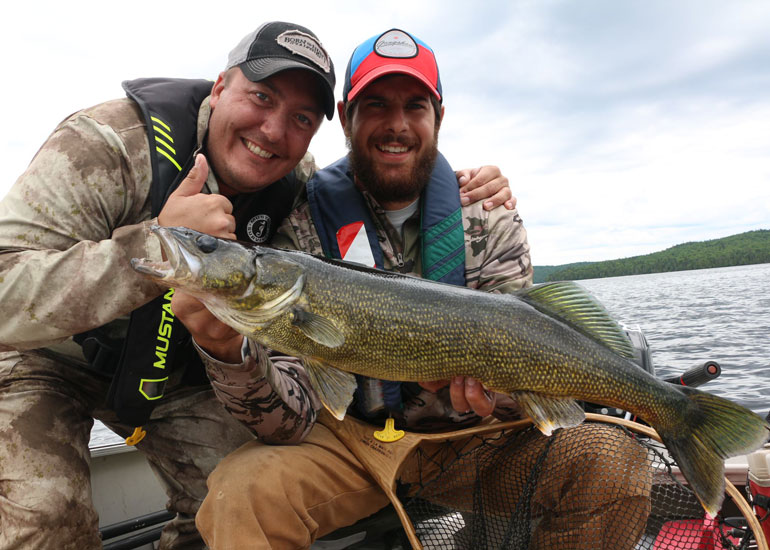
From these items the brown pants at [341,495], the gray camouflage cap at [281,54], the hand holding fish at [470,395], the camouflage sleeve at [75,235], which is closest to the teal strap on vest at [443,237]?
the hand holding fish at [470,395]

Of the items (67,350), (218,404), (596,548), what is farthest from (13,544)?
(596,548)

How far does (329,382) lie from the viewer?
9.99 ft

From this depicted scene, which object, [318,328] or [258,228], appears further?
[258,228]

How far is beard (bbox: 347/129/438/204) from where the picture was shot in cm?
429

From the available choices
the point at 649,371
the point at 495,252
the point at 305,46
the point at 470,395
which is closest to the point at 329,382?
the point at 470,395

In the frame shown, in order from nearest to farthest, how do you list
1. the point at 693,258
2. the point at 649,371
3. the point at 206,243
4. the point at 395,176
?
the point at 206,243, the point at 395,176, the point at 649,371, the point at 693,258

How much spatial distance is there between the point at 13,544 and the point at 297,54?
3634 mm

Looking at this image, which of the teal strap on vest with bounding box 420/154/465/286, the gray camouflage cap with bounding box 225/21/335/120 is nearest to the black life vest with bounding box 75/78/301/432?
the gray camouflage cap with bounding box 225/21/335/120

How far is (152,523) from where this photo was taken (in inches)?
187

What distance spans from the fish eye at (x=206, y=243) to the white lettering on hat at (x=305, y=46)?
1.86 m

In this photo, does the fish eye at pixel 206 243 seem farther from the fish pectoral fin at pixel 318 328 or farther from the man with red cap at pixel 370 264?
the fish pectoral fin at pixel 318 328

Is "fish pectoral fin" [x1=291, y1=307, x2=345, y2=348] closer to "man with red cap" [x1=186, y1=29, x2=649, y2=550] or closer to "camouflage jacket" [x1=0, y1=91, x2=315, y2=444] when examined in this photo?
"man with red cap" [x1=186, y1=29, x2=649, y2=550]

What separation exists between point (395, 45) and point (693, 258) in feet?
342

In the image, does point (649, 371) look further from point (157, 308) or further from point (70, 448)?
point (70, 448)
